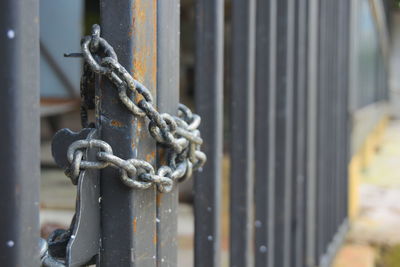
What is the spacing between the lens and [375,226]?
315 centimetres

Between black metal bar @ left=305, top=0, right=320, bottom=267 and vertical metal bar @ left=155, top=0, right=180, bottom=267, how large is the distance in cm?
110

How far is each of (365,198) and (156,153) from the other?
351 cm

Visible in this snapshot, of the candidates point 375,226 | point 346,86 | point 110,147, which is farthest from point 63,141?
point 375,226

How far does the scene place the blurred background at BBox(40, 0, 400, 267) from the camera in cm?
296

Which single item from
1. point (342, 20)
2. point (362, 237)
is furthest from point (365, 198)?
point (342, 20)

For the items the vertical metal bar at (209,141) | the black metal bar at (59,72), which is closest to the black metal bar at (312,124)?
the vertical metal bar at (209,141)

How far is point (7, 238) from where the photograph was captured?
678 millimetres

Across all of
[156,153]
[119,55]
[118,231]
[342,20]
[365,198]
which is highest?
[342,20]

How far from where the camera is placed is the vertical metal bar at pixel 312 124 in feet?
6.53

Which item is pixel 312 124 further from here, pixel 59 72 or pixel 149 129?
pixel 59 72

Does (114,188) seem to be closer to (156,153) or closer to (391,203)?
(156,153)

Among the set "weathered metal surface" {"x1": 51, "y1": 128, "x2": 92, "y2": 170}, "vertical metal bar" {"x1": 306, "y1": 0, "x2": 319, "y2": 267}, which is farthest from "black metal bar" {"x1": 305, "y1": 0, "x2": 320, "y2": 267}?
"weathered metal surface" {"x1": 51, "y1": 128, "x2": 92, "y2": 170}

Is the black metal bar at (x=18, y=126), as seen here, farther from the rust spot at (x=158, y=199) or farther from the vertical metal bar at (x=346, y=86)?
the vertical metal bar at (x=346, y=86)

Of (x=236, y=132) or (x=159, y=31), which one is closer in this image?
(x=159, y=31)
